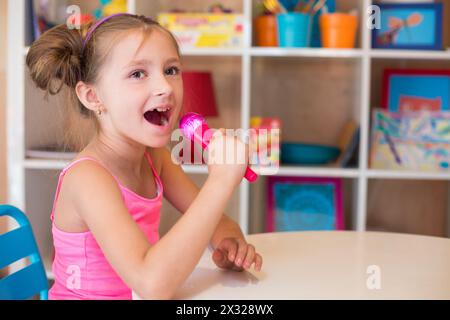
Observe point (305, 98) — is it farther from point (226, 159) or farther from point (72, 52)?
point (226, 159)

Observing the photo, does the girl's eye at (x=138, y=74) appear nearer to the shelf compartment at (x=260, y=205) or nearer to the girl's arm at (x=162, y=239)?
the girl's arm at (x=162, y=239)

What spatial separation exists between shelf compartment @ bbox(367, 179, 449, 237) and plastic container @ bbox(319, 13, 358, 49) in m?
0.52

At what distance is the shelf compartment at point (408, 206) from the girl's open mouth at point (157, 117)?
1347mm

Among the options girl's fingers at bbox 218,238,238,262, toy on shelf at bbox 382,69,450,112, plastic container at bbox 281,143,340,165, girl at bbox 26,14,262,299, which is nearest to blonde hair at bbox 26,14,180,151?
girl at bbox 26,14,262,299

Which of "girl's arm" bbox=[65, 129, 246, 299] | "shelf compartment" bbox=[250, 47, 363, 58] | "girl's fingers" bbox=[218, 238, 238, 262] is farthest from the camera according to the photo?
"shelf compartment" bbox=[250, 47, 363, 58]

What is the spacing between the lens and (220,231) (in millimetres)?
828

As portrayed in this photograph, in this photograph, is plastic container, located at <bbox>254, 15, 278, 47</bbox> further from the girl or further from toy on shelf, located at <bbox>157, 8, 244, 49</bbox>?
the girl

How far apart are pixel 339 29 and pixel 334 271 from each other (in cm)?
110

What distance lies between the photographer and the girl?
573 mm

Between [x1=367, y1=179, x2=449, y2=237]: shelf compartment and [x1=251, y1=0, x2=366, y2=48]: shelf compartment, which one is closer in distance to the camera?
[x1=251, y1=0, x2=366, y2=48]: shelf compartment

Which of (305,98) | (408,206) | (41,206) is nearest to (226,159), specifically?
Result: (41,206)

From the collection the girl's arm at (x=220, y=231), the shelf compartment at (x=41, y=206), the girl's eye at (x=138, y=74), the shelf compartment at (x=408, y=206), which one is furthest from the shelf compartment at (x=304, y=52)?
the girl's eye at (x=138, y=74)

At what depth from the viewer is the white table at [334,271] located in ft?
1.87

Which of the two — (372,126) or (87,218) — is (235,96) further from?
(87,218)
